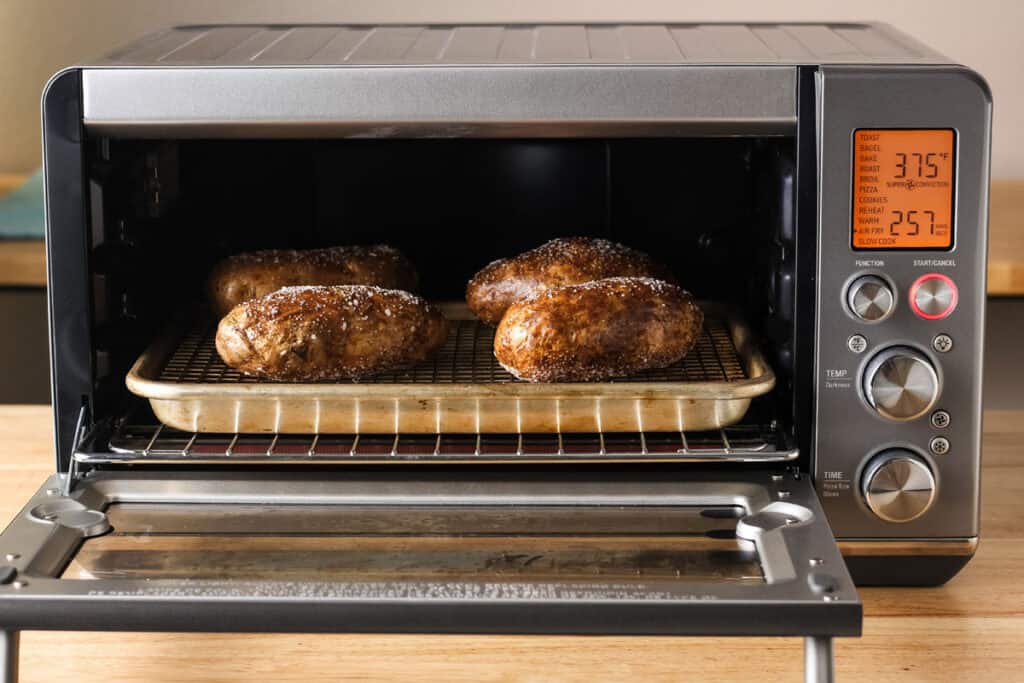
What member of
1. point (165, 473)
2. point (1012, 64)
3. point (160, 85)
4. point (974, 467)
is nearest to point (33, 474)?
point (165, 473)

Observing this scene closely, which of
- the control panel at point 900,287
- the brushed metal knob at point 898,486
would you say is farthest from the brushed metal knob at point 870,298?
the brushed metal knob at point 898,486

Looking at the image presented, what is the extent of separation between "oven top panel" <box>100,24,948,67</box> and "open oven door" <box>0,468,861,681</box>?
32 cm

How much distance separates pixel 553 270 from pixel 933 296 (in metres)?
0.40

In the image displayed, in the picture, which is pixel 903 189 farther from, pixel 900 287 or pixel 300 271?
pixel 300 271

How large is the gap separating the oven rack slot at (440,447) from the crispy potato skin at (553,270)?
212 millimetres

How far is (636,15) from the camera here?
2320 mm

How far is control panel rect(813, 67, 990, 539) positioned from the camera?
0.96 meters

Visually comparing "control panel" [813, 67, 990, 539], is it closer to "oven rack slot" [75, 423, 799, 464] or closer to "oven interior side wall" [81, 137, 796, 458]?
"oven rack slot" [75, 423, 799, 464]

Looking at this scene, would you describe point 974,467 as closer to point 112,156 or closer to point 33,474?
point 112,156

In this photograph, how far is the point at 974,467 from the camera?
100 cm

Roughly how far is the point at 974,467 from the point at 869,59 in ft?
1.06

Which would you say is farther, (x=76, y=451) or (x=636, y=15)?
(x=636, y=15)

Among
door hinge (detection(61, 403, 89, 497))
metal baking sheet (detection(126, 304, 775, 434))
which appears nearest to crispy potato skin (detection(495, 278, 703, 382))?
metal baking sheet (detection(126, 304, 775, 434))

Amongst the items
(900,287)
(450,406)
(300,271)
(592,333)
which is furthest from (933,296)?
(300,271)
